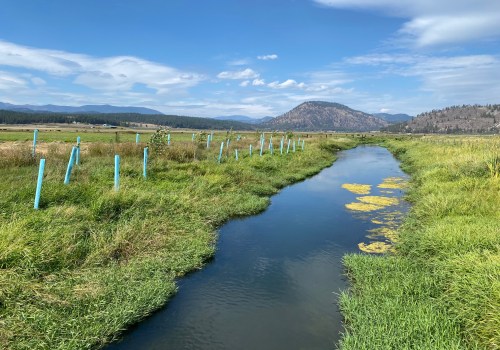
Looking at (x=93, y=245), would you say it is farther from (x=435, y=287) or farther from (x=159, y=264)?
(x=435, y=287)

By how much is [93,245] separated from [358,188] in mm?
19518

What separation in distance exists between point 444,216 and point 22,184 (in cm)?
1618

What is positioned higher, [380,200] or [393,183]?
[393,183]

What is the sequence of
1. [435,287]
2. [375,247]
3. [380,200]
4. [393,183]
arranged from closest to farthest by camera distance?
[435,287] < [375,247] < [380,200] < [393,183]

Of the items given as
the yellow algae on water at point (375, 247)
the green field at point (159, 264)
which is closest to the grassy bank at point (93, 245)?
the green field at point (159, 264)

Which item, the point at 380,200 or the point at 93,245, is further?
the point at 380,200

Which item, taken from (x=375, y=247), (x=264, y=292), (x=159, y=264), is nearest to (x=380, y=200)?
(x=375, y=247)

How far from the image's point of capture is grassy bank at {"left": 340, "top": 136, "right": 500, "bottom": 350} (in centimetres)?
631

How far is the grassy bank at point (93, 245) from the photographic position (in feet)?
22.2

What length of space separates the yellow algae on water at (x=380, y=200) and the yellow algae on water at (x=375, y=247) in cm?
691

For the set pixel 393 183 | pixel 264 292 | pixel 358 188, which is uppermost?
pixel 393 183

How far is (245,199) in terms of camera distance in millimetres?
18422

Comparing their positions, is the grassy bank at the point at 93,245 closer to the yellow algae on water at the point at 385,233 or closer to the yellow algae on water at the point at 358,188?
the yellow algae on water at the point at 385,233

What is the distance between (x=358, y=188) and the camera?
81.3ft
